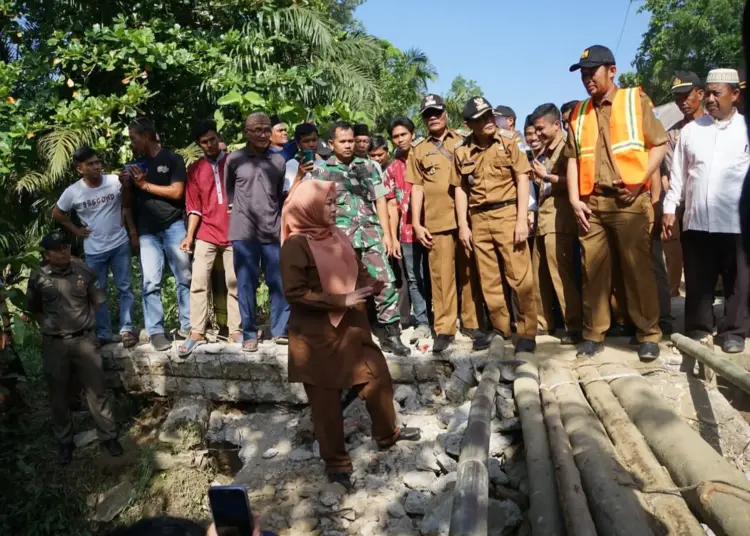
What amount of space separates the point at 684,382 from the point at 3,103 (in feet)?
24.0

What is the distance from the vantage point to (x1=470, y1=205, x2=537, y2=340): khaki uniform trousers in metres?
4.72

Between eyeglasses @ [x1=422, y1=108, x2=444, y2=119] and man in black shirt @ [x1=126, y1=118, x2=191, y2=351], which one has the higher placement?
eyeglasses @ [x1=422, y1=108, x2=444, y2=119]

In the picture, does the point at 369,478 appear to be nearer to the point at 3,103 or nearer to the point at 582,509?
the point at 582,509

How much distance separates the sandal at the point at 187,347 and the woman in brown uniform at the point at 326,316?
7.28ft

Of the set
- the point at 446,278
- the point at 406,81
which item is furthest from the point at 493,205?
the point at 406,81

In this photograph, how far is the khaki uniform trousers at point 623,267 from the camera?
4.30m

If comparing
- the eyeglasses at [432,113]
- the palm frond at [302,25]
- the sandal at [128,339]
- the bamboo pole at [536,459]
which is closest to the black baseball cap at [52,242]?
the sandal at [128,339]

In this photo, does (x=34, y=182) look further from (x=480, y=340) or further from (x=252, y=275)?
(x=480, y=340)

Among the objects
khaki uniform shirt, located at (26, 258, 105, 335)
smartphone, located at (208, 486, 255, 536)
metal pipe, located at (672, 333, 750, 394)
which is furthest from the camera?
khaki uniform shirt, located at (26, 258, 105, 335)

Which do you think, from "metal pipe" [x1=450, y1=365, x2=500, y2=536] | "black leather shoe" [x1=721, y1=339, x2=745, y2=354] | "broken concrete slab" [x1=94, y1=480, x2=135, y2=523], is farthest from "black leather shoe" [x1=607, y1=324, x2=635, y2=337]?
"broken concrete slab" [x1=94, y1=480, x2=135, y2=523]

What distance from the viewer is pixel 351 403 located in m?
5.14

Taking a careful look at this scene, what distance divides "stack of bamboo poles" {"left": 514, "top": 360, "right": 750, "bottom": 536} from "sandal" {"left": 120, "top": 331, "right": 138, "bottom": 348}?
3.70 meters

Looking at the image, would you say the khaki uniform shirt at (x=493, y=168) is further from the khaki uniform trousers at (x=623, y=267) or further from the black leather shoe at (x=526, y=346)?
the black leather shoe at (x=526, y=346)

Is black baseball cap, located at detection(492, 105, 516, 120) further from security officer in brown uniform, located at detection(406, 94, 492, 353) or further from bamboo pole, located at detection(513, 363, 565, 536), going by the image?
bamboo pole, located at detection(513, 363, 565, 536)
